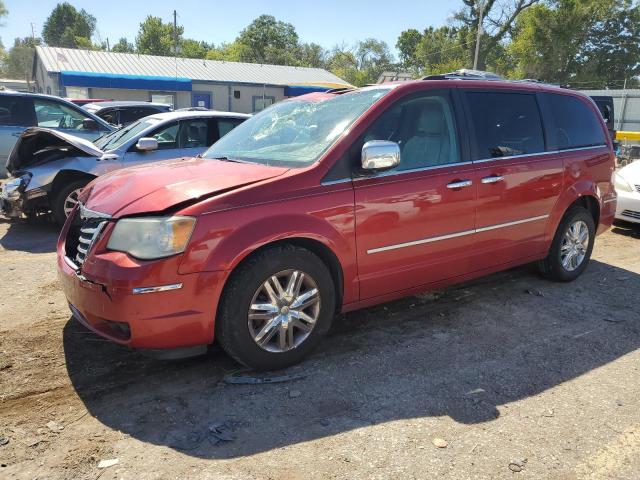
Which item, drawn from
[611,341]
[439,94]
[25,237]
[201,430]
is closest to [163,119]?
[25,237]

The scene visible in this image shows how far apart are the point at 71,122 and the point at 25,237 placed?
2928 millimetres

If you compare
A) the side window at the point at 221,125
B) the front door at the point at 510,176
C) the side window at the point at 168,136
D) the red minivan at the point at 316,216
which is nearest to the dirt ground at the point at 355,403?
the red minivan at the point at 316,216

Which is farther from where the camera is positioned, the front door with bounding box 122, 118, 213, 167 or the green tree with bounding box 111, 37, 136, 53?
the green tree with bounding box 111, 37, 136, 53

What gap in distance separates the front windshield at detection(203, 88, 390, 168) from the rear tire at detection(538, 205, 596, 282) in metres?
2.51

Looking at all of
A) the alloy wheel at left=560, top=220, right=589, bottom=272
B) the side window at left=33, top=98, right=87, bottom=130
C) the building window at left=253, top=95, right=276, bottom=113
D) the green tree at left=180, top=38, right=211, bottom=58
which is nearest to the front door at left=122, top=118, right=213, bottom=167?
the side window at left=33, top=98, right=87, bottom=130

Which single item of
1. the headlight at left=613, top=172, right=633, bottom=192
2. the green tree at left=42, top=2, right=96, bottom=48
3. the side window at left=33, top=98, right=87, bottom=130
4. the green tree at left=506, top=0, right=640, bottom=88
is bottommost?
the headlight at left=613, top=172, right=633, bottom=192

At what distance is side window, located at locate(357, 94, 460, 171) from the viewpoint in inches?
149

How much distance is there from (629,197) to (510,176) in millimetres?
4387

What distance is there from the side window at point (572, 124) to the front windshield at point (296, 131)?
2100mm

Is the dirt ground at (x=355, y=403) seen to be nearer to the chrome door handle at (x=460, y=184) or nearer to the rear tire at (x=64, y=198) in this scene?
the chrome door handle at (x=460, y=184)

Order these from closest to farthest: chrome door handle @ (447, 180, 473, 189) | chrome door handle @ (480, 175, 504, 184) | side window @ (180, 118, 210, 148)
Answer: chrome door handle @ (447, 180, 473, 189), chrome door handle @ (480, 175, 504, 184), side window @ (180, 118, 210, 148)

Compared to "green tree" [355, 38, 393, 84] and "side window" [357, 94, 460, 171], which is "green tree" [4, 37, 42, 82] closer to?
"green tree" [355, 38, 393, 84]

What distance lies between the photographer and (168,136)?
7371mm

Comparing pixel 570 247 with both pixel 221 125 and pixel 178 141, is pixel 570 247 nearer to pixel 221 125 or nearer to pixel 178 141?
pixel 221 125
